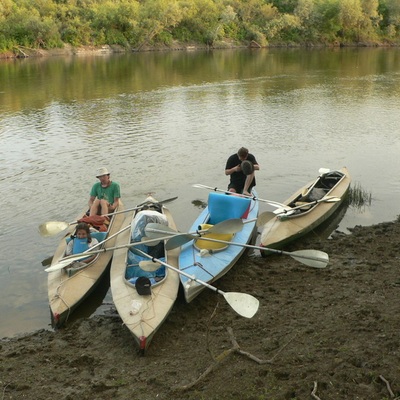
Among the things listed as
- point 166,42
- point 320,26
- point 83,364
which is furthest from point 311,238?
point 320,26

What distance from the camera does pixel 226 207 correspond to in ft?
34.9

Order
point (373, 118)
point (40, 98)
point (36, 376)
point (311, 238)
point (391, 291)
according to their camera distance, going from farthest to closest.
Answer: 1. point (40, 98)
2. point (373, 118)
3. point (311, 238)
4. point (391, 291)
5. point (36, 376)

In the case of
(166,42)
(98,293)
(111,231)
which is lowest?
(98,293)

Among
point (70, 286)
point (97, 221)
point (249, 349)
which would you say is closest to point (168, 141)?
point (97, 221)

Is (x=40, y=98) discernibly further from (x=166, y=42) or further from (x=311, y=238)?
(x=166, y=42)

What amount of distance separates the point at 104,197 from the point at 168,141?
31.1ft

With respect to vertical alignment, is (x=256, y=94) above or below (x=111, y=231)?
above

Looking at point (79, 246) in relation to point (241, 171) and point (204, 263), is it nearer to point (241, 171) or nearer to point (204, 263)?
point (204, 263)

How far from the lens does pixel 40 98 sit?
1155 inches

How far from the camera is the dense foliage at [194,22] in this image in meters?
59.2

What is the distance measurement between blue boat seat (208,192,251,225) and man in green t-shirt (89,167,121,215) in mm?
2259

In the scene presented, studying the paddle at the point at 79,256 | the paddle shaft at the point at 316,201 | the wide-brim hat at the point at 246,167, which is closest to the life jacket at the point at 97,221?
the paddle at the point at 79,256

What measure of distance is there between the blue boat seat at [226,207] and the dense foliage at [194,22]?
53.9m

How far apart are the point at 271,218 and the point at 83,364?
516 centimetres
